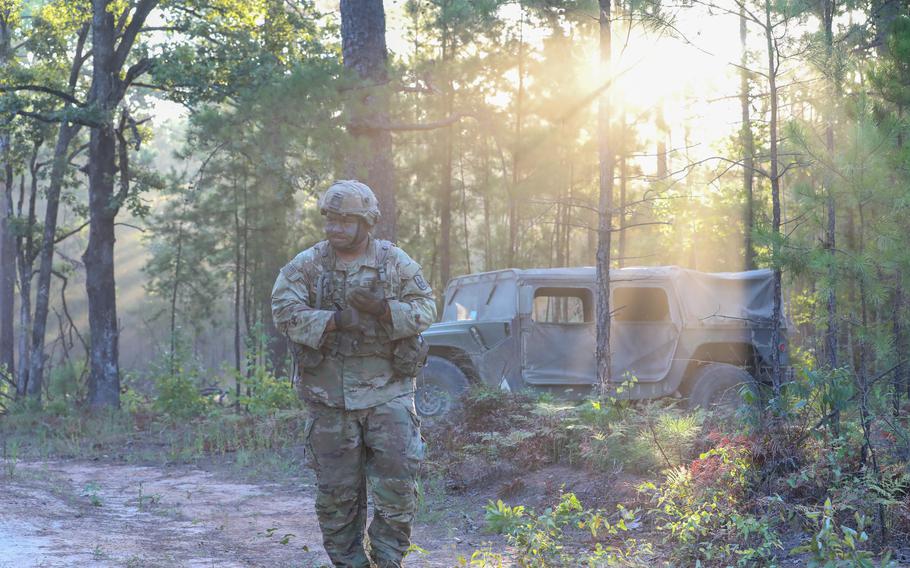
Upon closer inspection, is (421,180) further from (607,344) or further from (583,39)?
(607,344)

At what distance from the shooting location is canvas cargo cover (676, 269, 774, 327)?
10648mm

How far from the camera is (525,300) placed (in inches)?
407

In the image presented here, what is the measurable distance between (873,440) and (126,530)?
4.73 metres

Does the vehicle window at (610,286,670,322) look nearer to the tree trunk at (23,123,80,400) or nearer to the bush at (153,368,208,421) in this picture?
the bush at (153,368,208,421)

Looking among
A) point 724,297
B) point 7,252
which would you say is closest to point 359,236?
point 724,297

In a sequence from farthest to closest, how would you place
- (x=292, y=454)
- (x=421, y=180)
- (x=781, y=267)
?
(x=421, y=180), (x=292, y=454), (x=781, y=267)

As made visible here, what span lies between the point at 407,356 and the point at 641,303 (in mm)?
6588

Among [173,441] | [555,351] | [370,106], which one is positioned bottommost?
[173,441]

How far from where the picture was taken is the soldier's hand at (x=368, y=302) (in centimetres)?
445

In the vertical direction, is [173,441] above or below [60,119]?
below

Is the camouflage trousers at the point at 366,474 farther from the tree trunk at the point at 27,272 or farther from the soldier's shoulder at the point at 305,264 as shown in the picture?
the tree trunk at the point at 27,272

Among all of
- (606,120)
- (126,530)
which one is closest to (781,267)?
(606,120)

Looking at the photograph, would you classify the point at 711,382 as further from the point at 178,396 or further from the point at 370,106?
the point at 178,396

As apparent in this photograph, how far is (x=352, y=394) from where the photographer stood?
4535mm
